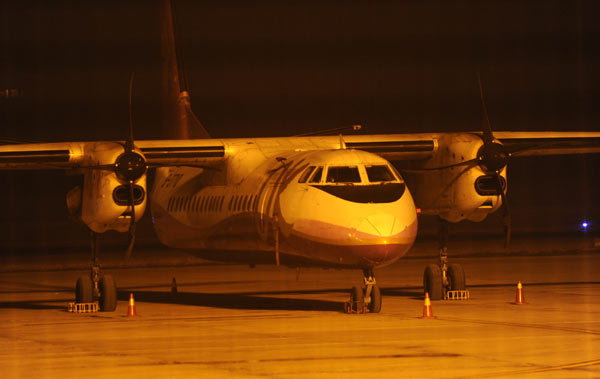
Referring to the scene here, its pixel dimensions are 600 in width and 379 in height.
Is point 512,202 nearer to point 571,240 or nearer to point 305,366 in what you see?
point 571,240

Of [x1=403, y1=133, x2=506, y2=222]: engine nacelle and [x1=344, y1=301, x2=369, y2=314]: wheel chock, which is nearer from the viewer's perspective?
[x1=344, y1=301, x2=369, y2=314]: wheel chock

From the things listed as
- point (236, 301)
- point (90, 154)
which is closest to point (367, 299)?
point (236, 301)

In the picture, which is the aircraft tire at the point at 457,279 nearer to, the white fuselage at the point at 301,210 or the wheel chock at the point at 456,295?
the wheel chock at the point at 456,295

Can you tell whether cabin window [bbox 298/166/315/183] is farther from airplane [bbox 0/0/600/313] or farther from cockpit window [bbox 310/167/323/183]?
cockpit window [bbox 310/167/323/183]

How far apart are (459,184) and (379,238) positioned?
5154mm

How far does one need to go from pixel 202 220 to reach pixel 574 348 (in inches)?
436

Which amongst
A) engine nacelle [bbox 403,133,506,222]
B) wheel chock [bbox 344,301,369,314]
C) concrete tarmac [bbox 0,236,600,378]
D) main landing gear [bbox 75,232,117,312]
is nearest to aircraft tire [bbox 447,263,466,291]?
concrete tarmac [bbox 0,236,600,378]

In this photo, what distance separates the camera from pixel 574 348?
13.7m

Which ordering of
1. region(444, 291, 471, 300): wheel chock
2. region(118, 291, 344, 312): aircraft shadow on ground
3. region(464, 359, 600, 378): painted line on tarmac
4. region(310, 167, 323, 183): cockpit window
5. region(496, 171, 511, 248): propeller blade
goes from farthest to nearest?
region(444, 291, 471, 300): wheel chock → region(496, 171, 511, 248): propeller blade → region(118, 291, 344, 312): aircraft shadow on ground → region(310, 167, 323, 183): cockpit window → region(464, 359, 600, 378): painted line on tarmac

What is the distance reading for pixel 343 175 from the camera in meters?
18.8

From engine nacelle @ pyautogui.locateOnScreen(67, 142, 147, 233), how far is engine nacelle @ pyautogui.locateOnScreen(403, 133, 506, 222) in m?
6.22

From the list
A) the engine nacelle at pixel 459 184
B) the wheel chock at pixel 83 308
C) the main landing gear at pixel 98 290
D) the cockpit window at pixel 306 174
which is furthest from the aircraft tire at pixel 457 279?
the wheel chock at pixel 83 308

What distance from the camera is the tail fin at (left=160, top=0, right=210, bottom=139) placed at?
92.3ft

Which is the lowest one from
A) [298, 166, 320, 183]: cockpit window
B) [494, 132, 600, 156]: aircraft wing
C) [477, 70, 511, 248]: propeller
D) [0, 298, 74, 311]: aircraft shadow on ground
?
[0, 298, 74, 311]: aircraft shadow on ground
